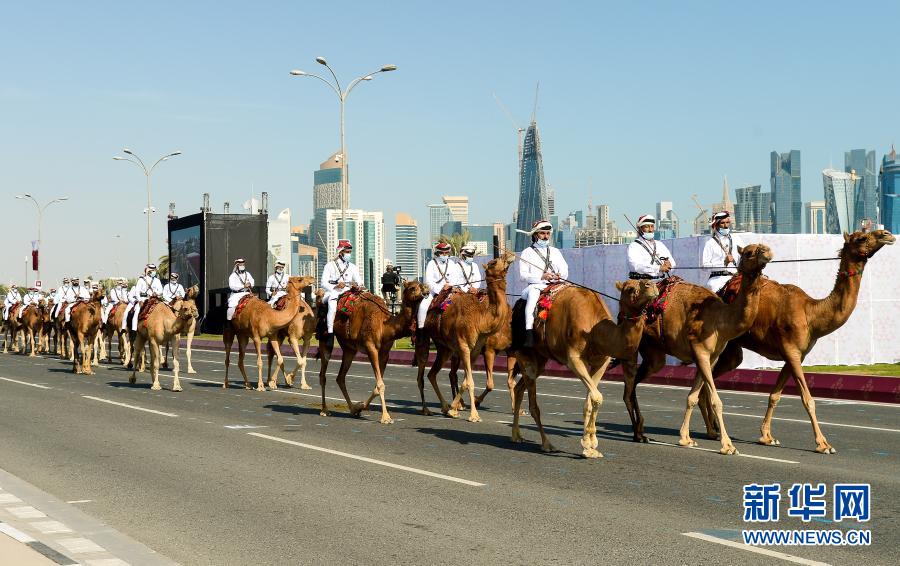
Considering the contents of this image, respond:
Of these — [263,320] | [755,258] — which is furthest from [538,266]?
[263,320]

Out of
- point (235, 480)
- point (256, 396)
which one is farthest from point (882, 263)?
point (235, 480)

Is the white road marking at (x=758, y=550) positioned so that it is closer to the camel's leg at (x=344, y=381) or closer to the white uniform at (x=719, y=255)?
the white uniform at (x=719, y=255)

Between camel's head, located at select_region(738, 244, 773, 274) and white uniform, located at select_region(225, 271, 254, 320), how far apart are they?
48.6 feet

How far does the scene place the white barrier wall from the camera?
105 feet

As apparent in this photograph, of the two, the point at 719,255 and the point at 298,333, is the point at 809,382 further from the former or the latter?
the point at 298,333

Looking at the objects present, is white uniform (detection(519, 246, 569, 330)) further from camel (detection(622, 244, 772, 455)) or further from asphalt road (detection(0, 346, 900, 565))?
asphalt road (detection(0, 346, 900, 565))

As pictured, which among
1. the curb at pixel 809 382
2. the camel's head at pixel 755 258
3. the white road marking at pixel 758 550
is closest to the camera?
the white road marking at pixel 758 550

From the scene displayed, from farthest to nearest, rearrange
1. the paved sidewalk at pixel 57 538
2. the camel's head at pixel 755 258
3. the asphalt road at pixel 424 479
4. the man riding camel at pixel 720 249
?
the man riding camel at pixel 720 249 → the camel's head at pixel 755 258 → the asphalt road at pixel 424 479 → the paved sidewalk at pixel 57 538

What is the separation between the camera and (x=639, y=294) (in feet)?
41.2

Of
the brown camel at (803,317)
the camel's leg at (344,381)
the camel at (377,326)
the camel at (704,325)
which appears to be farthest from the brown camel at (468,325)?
the brown camel at (803,317)

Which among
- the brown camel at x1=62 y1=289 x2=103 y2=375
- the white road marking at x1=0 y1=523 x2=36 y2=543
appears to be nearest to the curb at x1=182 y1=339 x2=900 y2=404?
the brown camel at x1=62 y1=289 x2=103 y2=375

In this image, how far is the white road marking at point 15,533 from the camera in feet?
28.8

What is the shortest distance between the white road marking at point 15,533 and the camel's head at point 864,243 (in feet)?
32.6

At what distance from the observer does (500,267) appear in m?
14.7
